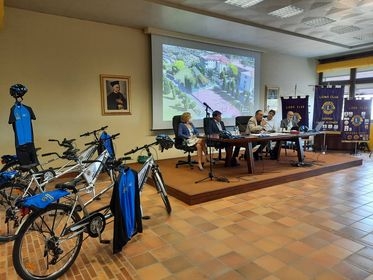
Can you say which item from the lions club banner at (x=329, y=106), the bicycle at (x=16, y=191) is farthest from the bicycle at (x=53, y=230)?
the lions club banner at (x=329, y=106)

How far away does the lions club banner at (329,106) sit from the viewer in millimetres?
7367

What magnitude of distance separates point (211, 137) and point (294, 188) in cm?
152

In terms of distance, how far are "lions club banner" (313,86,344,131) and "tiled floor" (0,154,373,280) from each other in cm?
431

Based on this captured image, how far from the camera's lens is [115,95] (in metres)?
5.30

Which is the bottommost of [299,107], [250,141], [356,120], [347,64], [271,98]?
[250,141]

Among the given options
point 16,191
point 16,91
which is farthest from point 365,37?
point 16,191

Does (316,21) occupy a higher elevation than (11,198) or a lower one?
higher

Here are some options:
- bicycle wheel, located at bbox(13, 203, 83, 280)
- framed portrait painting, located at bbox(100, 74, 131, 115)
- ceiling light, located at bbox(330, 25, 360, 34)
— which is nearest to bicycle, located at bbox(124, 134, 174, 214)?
bicycle wheel, located at bbox(13, 203, 83, 280)

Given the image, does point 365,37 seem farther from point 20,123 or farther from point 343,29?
point 20,123

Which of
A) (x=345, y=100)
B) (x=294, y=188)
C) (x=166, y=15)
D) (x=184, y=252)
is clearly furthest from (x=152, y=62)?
(x=345, y=100)

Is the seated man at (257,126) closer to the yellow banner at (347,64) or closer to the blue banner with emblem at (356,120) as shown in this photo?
the blue banner with emblem at (356,120)

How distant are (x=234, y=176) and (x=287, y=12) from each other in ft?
9.98

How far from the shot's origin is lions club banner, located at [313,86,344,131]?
290 inches

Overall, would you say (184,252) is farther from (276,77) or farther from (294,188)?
(276,77)
